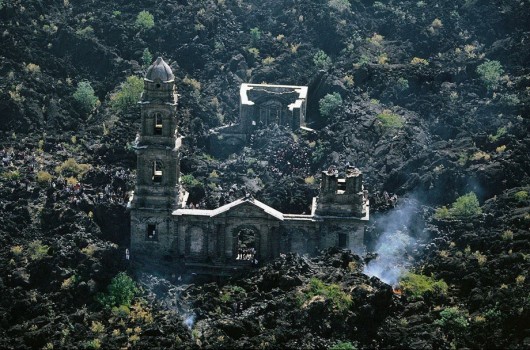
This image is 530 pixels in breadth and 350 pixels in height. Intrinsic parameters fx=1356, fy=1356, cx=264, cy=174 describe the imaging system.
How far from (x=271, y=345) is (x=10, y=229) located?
27.1 metres

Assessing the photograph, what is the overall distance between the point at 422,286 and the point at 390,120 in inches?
1491

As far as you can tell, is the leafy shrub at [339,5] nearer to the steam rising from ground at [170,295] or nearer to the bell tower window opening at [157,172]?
the bell tower window opening at [157,172]

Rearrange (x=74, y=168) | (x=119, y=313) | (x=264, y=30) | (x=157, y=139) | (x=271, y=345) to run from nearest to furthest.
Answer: (x=271, y=345) → (x=119, y=313) → (x=157, y=139) → (x=74, y=168) → (x=264, y=30)

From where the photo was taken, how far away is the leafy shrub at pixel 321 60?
15100 centimetres

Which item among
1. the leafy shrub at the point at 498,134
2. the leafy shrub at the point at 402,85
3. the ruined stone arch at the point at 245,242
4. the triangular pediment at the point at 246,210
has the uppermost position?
the leafy shrub at the point at 402,85

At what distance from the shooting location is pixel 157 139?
105062 mm

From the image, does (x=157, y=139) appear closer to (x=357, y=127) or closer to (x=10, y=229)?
(x=10, y=229)

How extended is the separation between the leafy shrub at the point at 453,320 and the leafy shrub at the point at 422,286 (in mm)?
3823

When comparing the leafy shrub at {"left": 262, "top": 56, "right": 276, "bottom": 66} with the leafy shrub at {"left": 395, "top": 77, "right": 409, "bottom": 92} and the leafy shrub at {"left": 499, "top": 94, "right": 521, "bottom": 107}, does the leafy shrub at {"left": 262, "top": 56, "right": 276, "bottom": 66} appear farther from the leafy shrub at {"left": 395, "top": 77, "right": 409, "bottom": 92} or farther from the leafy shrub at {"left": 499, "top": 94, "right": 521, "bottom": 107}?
the leafy shrub at {"left": 499, "top": 94, "right": 521, "bottom": 107}

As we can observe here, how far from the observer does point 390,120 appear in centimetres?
13538

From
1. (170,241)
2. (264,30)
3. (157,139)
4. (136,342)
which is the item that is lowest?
(136,342)

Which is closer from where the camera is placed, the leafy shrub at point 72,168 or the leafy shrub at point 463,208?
the leafy shrub at point 463,208

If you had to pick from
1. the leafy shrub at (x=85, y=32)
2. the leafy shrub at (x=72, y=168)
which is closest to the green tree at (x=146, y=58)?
the leafy shrub at (x=85, y=32)

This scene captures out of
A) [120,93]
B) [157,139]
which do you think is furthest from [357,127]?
[157,139]
